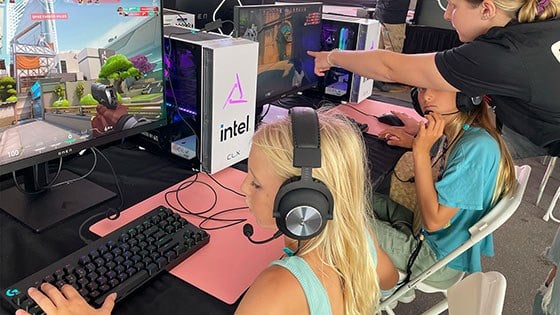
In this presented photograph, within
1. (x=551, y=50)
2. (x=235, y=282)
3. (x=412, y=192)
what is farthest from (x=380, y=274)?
(x=551, y=50)

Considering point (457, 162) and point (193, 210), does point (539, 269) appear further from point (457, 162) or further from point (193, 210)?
point (193, 210)

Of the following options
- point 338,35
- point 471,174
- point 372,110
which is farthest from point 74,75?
point 372,110

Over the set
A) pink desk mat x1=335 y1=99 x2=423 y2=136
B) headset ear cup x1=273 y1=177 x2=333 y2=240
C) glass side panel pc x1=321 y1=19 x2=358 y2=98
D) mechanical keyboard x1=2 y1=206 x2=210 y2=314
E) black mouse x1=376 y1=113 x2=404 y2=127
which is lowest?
pink desk mat x1=335 y1=99 x2=423 y2=136

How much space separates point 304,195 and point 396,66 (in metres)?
0.76

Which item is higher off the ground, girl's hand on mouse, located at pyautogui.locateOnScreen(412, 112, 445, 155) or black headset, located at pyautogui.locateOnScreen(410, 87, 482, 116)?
black headset, located at pyautogui.locateOnScreen(410, 87, 482, 116)

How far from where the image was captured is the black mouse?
1803mm

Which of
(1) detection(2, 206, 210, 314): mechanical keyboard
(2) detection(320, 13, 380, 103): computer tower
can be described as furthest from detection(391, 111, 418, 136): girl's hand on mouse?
(1) detection(2, 206, 210, 314): mechanical keyboard

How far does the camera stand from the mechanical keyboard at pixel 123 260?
74 centimetres

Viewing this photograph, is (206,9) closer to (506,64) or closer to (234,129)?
(234,129)

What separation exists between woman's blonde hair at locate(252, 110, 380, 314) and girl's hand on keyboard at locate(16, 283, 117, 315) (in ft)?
1.11

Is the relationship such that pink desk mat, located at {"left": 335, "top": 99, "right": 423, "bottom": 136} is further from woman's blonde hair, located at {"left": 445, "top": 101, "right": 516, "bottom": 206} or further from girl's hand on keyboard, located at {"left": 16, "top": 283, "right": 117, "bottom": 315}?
girl's hand on keyboard, located at {"left": 16, "top": 283, "right": 117, "bottom": 315}

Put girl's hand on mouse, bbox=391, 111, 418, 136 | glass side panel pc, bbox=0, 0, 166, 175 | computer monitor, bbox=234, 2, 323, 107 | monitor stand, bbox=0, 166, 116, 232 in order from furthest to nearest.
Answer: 1. girl's hand on mouse, bbox=391, 111, 418, 136
2. computer monitor, bbox=234, 2, 323, 107
3. monitor stand, bbox=0, 166, 116, 232
4. glass side panel pc, bbox=0, 0, 166, 175

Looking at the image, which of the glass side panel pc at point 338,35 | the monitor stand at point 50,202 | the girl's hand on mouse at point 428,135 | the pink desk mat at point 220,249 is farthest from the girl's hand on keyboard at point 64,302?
the glass side panel pc at point 338,35

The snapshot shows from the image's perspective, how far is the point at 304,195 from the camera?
694 millimetres
